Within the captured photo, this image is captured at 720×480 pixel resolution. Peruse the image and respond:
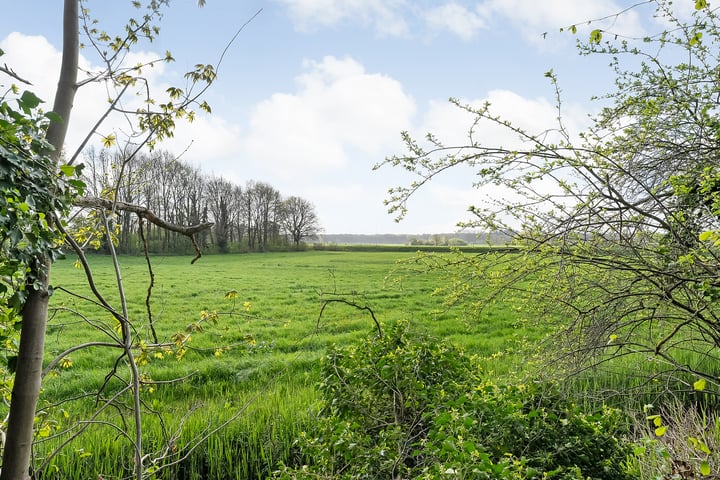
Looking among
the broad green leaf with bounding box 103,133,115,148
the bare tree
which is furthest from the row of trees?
the broad green leaf with bounding box 103,133,115,148

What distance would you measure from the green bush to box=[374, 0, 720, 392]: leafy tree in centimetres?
46

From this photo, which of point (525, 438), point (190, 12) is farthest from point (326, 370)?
point (190, 12)

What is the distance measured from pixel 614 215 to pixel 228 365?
248 inches

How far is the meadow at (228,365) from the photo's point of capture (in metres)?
3.50

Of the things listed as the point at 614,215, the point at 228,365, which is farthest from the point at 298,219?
the point at 614,215

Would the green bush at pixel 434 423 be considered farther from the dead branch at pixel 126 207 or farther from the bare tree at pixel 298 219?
the bare tree at pixel 298 219

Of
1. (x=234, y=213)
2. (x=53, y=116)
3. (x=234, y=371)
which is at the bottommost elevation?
(x=234, y=371)

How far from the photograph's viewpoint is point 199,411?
16.1 ft

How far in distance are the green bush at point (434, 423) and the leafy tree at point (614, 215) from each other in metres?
0.46

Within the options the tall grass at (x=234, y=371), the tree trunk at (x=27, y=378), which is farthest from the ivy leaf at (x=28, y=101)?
the tall grass at (x=234, y=371)

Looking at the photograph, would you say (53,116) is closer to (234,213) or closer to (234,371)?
(234,371)

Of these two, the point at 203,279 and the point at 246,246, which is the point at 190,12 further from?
the point at 246,246

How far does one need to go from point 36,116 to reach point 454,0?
3160 millimetres

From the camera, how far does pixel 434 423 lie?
2.55m
